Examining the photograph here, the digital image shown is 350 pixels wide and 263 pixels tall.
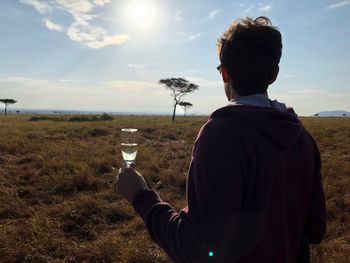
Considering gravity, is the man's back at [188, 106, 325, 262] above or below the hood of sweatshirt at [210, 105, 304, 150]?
below

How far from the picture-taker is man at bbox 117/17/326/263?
1284 millimetres

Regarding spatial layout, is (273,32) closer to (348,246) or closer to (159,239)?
(159,239)

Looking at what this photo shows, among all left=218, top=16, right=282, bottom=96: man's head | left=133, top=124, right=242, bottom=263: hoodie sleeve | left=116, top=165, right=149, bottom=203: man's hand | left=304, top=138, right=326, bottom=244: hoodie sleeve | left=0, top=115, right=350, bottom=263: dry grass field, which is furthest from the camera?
left=0, top=115, right=350, bottom=263: dry grass field

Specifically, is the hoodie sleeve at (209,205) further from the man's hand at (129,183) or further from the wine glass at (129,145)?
the wine glass at (129,145)

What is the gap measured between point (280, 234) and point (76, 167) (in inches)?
292

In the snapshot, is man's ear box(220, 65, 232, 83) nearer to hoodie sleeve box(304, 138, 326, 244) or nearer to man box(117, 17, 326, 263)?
man box(117, 17, 326, 263)

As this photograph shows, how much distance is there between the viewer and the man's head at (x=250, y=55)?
1.41 m

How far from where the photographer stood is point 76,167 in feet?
27.5

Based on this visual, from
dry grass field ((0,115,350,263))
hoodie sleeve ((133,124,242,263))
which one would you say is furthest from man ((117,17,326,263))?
dry grass field ((0,115,350,263))

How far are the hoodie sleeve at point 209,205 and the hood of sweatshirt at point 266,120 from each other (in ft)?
0.42

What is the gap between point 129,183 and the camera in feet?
5.22

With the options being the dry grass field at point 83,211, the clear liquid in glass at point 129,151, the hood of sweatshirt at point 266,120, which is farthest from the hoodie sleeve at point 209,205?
the dry grass field at point 83,211

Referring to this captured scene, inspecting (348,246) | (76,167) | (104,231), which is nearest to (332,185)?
(348,246)

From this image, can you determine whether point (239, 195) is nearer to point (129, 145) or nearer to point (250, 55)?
point (250, 55)
